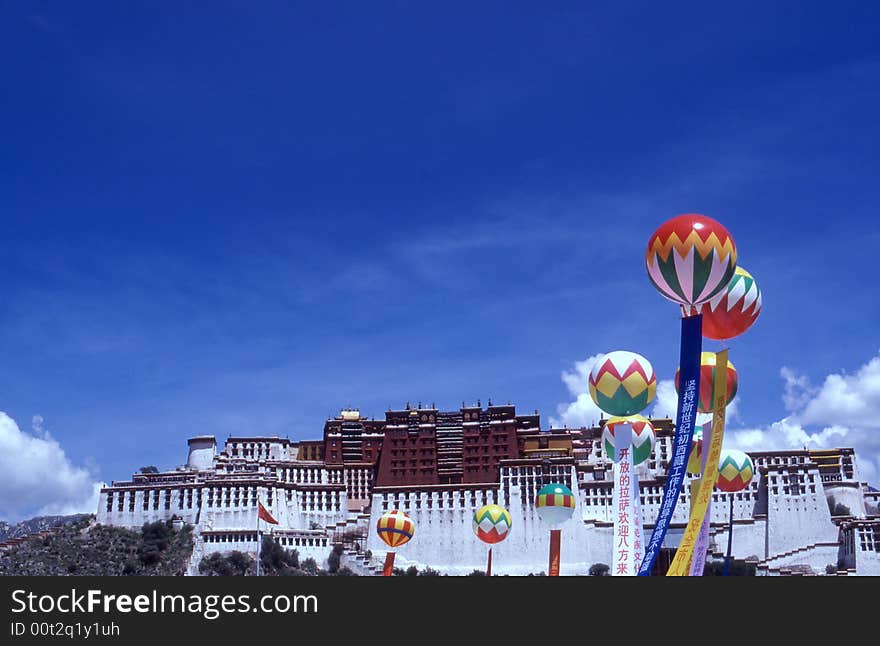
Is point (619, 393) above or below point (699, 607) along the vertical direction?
above

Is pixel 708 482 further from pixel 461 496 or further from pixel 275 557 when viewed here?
pixel 461 496

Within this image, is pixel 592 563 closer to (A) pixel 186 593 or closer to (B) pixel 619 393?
(B) pixel 619 393

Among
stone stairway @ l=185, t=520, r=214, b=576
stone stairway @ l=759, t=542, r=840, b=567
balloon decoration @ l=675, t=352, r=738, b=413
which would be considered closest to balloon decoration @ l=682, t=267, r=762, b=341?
balloon decoration @ l=675, t=352, r=738, b=413

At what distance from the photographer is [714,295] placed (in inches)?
1147

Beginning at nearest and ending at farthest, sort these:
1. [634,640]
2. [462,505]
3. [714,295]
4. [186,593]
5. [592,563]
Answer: [634,640]
[186,593]
[714,295]
[592,563]
[462,505]

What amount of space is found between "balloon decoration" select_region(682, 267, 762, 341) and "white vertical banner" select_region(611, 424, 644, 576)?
504cm

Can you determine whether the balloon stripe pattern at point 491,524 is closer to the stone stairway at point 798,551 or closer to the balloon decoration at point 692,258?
the balloon decoration at point 692,258

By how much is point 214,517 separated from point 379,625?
3143 inches

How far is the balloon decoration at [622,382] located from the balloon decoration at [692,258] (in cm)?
557

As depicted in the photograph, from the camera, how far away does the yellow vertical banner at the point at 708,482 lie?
28281 mm

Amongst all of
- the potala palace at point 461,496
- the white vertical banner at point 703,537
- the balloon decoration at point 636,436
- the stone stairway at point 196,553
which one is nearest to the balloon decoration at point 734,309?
the white vertical banner at point 703,537

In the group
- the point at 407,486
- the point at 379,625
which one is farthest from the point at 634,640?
the point at 407,486

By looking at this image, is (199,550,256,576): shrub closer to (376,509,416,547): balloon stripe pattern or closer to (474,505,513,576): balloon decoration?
(376,509,416,547): balloon stripe pattern

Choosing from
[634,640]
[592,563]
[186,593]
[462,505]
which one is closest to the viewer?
[634,640]
